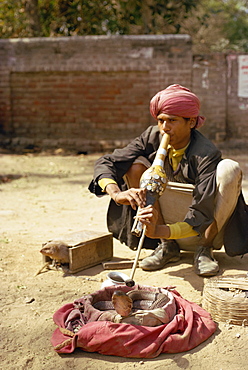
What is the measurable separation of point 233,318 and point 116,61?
7.29 m

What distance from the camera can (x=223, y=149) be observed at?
9.49m

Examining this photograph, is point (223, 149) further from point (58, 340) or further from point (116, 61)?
point (58, 340)

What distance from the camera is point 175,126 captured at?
3299 mm

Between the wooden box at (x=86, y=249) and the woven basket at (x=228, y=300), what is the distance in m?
1.03

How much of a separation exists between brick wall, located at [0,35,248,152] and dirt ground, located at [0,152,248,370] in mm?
3249

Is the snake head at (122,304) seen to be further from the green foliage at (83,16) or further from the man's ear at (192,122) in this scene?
the green foliage at (83,16)

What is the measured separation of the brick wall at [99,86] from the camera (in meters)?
9.16

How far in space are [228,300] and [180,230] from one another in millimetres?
635

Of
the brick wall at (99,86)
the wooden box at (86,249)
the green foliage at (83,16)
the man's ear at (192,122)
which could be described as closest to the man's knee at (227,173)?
the man's ear at (192,122)

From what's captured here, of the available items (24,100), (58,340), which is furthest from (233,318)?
(24,100)

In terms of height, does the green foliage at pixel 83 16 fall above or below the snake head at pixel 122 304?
above

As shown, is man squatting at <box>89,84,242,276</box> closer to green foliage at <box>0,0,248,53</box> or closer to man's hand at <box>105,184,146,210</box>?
man's hand at <box>105,184,146,210</box>

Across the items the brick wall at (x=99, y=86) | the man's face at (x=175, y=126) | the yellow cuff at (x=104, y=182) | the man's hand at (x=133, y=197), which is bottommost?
the brick wall at (x=99, y=86)

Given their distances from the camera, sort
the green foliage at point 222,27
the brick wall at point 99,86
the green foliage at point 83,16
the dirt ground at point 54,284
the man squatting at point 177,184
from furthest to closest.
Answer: the green foliage at point 222,27
the green foliage at point 83,16
the brick wall at point 99,86
the man squatting at point 177,184
the dirt ground at point 54,284
